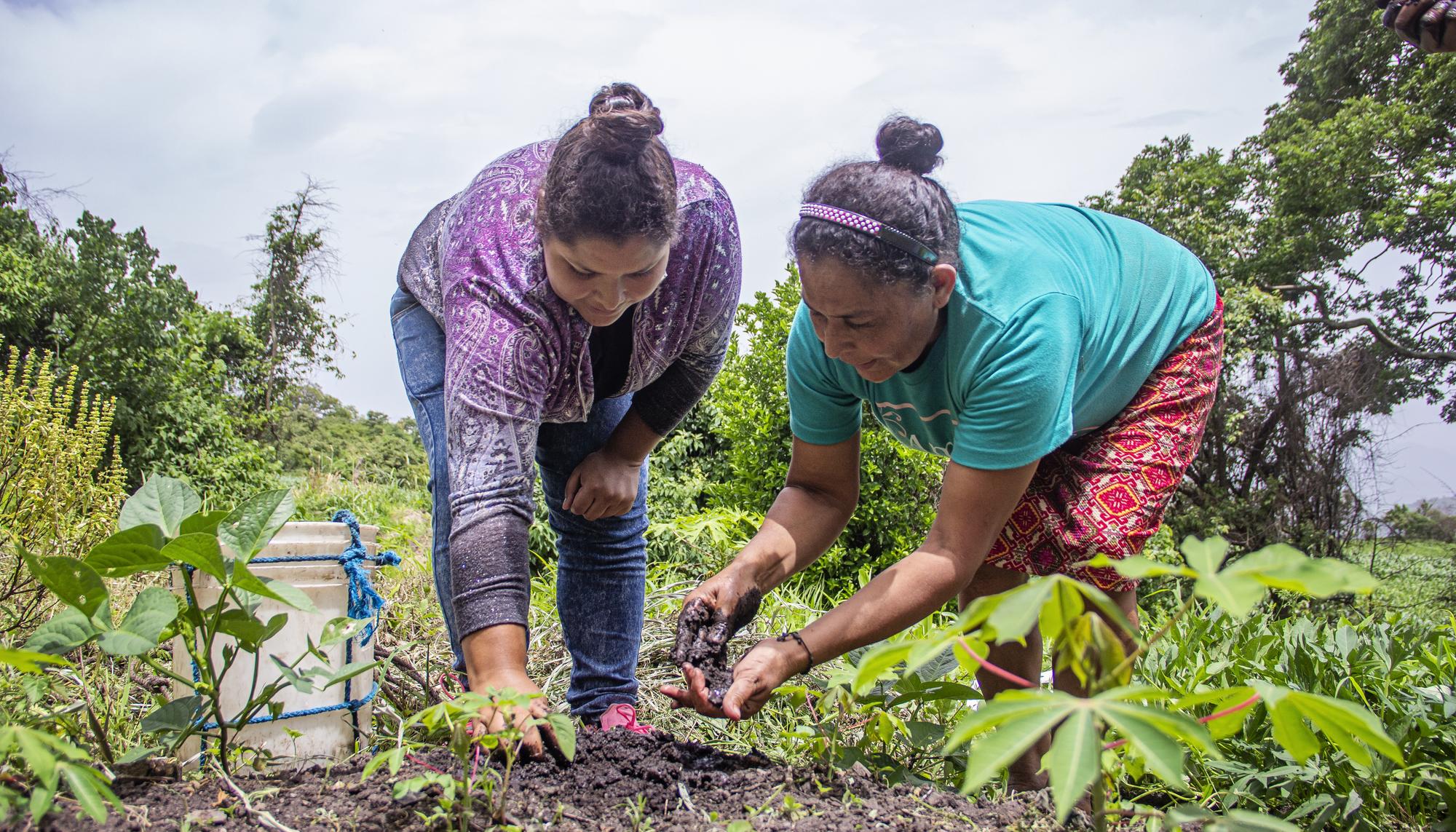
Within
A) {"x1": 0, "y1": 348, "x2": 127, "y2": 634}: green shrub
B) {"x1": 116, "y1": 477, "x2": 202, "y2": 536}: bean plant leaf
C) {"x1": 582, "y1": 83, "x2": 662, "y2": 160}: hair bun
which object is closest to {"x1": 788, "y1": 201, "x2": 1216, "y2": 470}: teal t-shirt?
{"x1": 582, "y1": 83, "x2": 662, "y2": 160}: hair bun

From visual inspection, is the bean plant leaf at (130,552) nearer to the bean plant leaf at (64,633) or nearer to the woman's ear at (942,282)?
the bean plant leaf at (64,633)

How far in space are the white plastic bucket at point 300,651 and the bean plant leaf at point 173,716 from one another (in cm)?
48

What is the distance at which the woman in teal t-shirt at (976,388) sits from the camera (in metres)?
1.58

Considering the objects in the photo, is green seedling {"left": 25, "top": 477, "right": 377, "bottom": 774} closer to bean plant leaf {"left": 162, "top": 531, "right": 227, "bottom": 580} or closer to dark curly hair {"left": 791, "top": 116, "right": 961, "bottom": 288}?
bean plant leaf {"left": 162, "top": 531, "right": 227, "bottom": 580}

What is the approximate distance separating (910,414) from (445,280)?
1.02 metres

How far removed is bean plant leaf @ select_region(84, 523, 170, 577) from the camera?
39.1 inches

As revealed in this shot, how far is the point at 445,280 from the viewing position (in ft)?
5.94

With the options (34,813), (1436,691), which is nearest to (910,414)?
(1436,691)

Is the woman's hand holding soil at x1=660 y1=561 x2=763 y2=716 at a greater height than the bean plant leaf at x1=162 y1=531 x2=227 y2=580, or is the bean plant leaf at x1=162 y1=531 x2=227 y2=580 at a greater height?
the bean plant leaf at x1=162 y1=531 x2=227 y2=580

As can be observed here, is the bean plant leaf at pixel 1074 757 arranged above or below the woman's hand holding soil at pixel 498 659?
below

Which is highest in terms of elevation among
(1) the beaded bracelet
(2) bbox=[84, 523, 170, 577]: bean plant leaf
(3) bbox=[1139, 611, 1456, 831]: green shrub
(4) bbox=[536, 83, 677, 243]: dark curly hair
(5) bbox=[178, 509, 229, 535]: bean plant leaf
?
(4) bbox=[536, 83, 677, 243]: dark curly hair

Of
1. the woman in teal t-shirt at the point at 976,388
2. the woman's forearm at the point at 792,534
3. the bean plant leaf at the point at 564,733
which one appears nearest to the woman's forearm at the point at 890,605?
the woman in teal t-shirt at the point at 976,388

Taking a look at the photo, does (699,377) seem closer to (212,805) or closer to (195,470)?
(212,805)

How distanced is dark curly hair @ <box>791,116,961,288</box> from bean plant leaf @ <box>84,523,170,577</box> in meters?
1.10
